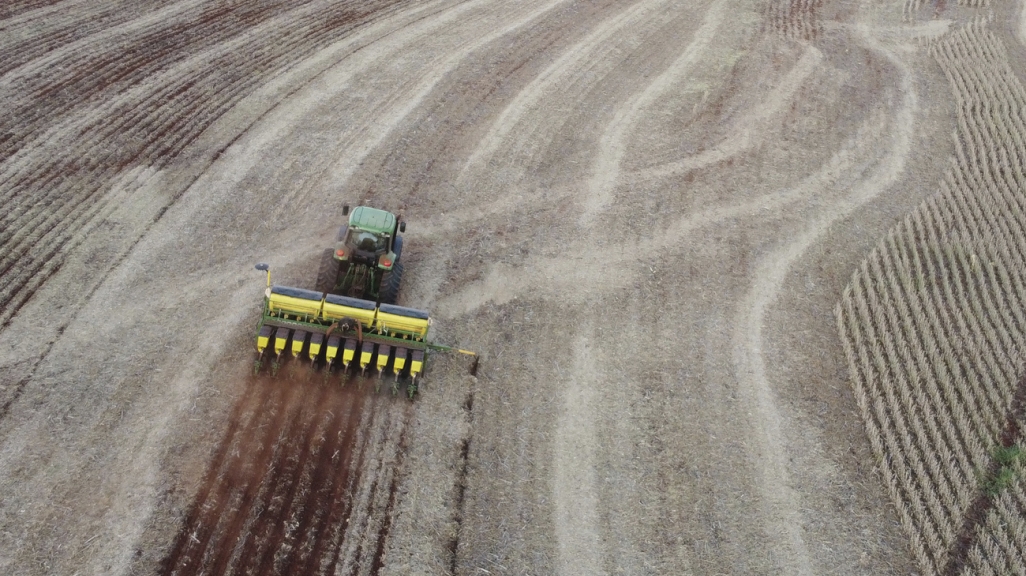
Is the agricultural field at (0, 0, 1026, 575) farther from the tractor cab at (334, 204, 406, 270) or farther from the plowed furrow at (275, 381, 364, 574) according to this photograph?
the tractor cab at (334, 204, 406, 270)

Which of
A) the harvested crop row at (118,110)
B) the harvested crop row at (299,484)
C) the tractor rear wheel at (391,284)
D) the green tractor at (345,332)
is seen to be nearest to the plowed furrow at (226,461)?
the harvested crop row at (299,484)

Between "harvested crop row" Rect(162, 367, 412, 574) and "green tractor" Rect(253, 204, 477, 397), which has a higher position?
"green tractor" Rect(253, 204, 477, 397)

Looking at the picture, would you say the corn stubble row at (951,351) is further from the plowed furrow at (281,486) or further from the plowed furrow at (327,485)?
the plowed furrow at (281,486)

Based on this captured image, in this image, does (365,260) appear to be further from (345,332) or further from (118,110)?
(118,110)

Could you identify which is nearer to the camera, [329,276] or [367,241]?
[367,241]

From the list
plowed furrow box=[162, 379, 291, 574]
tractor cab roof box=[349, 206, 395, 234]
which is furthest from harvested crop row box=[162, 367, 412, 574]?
tractor cab roof box=[349, 206, 395, 234]

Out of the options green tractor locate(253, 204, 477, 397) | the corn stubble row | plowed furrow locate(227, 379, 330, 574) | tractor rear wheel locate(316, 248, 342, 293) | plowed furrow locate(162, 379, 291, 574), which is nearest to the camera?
plowed furrow locate(162, 379, 291, 574)

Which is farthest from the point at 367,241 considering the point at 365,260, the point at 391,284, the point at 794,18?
the point at 794,18
